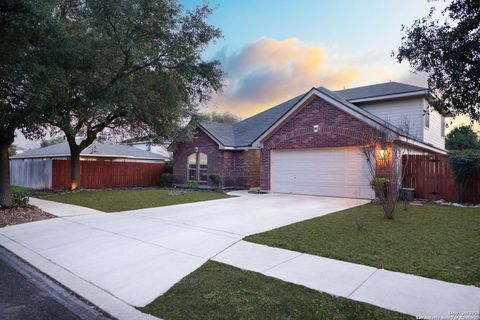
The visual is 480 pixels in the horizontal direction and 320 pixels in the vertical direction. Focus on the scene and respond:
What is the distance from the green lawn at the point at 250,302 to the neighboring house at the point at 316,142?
9828 mm

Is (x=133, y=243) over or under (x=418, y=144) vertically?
under

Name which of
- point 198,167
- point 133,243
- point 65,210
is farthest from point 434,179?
point 65,210

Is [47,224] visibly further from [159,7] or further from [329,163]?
[329,163]

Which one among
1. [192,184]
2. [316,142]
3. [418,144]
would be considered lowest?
[192,184]

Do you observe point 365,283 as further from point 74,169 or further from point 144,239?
point 74,169

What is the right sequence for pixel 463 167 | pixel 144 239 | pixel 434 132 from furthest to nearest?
pixel 434 132
pixel 463 167
pixel 144 239

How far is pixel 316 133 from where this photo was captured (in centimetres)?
1570

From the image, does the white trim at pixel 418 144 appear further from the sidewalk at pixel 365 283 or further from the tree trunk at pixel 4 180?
the tree trunk at pixel 4 180

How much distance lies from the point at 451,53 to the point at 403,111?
516 inches

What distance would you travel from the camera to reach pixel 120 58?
39.1 ft

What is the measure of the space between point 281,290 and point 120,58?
34.9 feet

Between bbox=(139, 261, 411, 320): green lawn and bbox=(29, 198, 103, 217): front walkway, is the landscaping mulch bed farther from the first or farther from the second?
bbox=(139, 261, 411, 320): green lawn

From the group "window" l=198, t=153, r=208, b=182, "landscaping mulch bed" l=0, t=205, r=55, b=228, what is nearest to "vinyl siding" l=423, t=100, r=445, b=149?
"window" l=198, t=153, r=208, b=182

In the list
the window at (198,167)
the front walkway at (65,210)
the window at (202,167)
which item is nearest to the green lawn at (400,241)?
the front walkway at (65,210)
